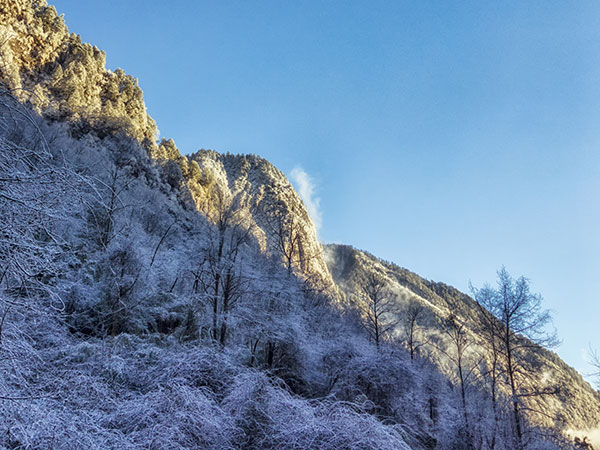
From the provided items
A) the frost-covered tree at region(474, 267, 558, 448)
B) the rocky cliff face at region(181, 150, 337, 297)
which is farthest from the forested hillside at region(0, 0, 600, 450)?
the rocky cliff face at region(181, 150, 337, 297)

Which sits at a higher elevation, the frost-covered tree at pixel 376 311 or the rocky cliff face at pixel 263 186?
the rocky cliff face at pixel 263 186

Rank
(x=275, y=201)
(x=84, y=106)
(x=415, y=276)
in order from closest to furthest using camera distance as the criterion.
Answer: (x=84, y=106), (x=275, y=201), (x=415, y=276)

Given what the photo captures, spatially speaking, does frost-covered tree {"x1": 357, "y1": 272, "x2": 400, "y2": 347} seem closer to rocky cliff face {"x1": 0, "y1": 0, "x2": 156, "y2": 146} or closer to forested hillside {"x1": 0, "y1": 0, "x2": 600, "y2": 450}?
forested hillside {"x1": 0, "y1": 0, "x2": 600, "y2": 450}

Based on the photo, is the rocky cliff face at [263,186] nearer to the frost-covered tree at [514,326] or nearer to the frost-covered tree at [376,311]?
the frost-covered tree at [376,311]

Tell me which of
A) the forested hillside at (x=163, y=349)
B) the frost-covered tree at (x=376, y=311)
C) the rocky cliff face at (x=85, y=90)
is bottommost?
the forested hillside at (x=163, y=349)

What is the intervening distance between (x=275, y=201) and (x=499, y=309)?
51.9m

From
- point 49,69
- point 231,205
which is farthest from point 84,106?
point 231,205

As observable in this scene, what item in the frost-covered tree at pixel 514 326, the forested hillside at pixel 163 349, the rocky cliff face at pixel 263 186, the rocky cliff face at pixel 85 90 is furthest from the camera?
the rocky cliff face at pixel 263 186

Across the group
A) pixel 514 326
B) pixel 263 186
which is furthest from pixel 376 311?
pixel 263 186

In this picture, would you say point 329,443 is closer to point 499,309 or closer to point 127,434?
point 127,434

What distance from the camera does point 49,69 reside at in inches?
1308

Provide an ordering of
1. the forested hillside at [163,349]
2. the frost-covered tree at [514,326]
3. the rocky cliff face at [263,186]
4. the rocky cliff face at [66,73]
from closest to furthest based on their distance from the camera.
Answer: the forested hillside at [163,349]
the frost-covered tree at [514,326]
the rocky cliff face at [66,73]
the rocky cliff face at [263,186]

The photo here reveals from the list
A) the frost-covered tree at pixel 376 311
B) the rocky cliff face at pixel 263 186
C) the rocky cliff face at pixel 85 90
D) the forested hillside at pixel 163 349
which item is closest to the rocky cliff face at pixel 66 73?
the rocky cliff face at pixel 85 90

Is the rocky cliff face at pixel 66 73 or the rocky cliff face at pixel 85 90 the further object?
the rocky cliff face at pixel 66 73
